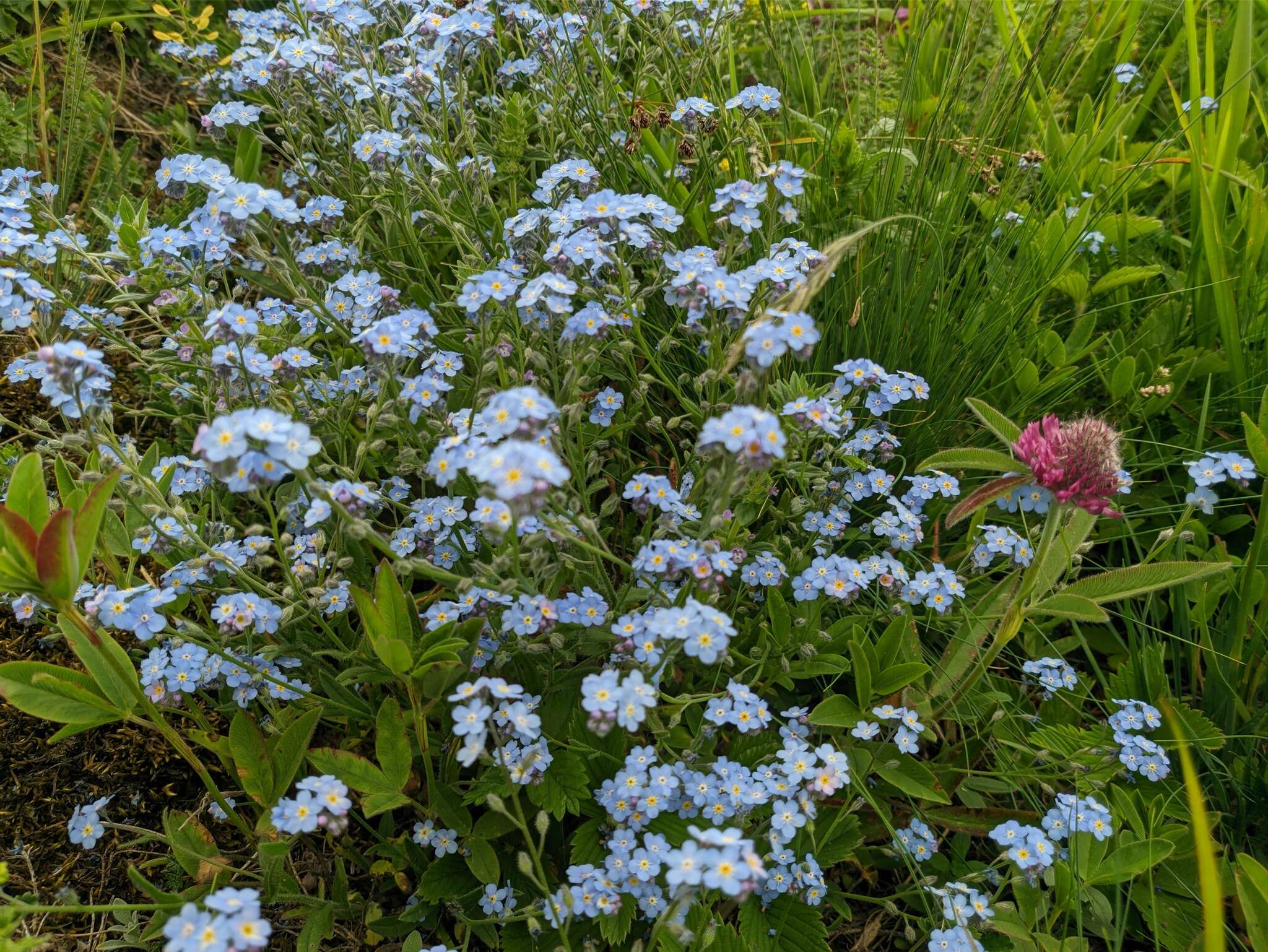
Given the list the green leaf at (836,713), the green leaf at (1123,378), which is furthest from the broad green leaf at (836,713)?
the green leaf at (1123,378)

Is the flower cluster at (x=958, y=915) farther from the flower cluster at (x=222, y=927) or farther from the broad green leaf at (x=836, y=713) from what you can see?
the flower cluster at (x=222, y=927)

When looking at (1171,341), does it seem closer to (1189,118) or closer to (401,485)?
(1189,118)

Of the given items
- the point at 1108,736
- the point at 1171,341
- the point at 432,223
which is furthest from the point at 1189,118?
the point at 432,223

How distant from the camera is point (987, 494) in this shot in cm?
243

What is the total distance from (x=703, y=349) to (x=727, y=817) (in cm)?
158

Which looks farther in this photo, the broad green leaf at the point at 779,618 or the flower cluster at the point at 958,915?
the broad green leaf at the point at 779,618

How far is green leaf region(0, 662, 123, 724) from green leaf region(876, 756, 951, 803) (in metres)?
1.87

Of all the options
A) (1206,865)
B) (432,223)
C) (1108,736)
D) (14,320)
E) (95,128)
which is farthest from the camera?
(95,128)

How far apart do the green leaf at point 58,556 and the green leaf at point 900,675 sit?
6.28 ft

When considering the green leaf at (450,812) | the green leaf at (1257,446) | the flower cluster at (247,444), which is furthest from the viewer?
the green leaf at (1257,446)

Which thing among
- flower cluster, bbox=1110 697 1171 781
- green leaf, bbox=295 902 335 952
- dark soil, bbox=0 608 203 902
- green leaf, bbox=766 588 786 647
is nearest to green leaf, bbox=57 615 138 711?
dark soil, bbox=0 608 203 902

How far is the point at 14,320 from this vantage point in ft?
7.67

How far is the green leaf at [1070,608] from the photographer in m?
2.48

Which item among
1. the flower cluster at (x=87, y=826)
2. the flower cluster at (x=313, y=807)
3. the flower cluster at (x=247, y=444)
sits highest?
the flower cluster at (x=247, y=444)
